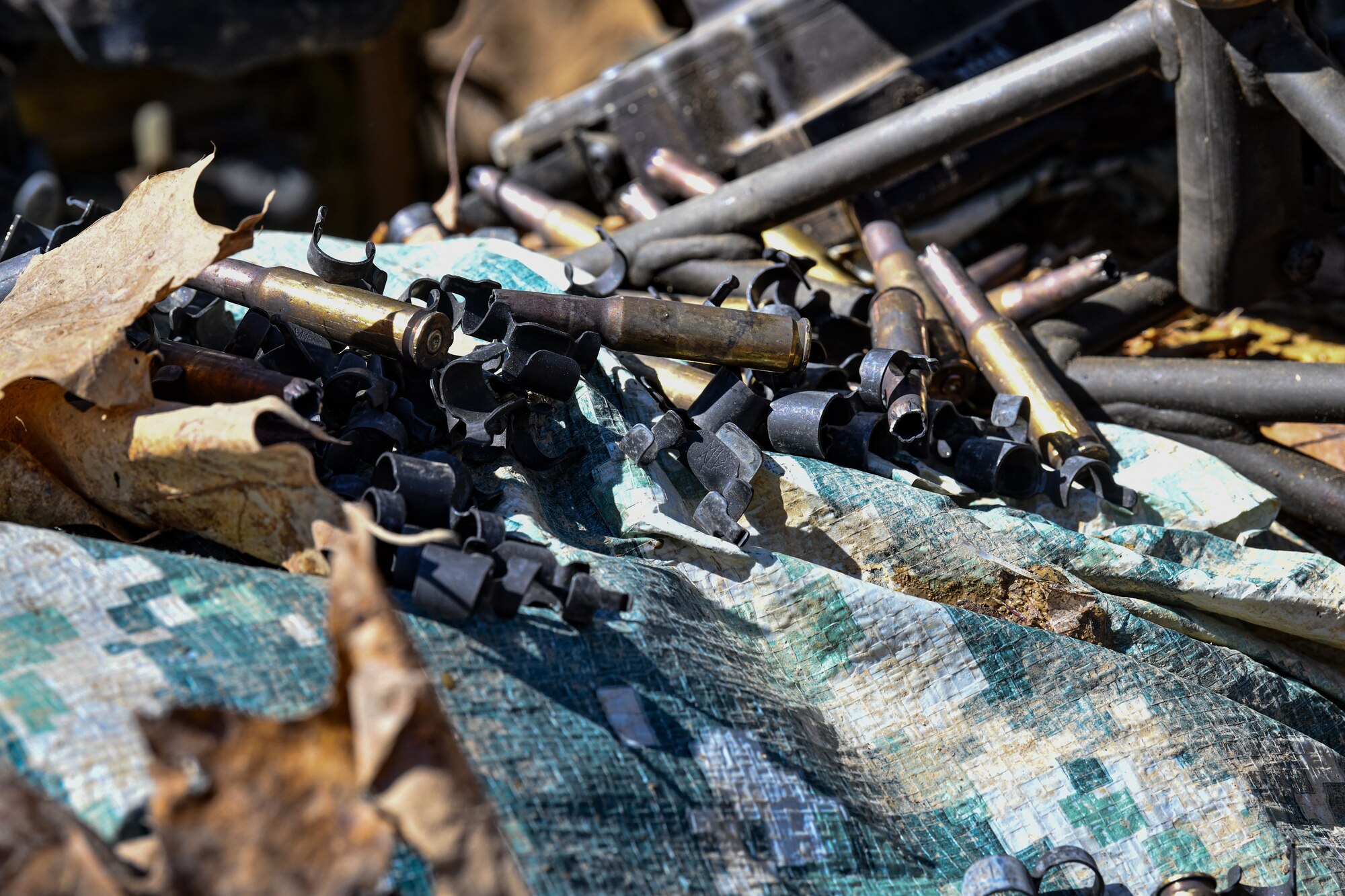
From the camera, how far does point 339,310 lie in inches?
84.9

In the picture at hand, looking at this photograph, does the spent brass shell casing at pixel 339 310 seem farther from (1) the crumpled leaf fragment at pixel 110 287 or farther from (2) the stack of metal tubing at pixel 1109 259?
(2) the stack of metal tubing at pixel 1109 259

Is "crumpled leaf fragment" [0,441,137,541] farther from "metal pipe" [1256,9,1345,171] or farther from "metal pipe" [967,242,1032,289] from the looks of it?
"metal pipe" [967,242,1032,289]

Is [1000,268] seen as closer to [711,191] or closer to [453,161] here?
[711,191]

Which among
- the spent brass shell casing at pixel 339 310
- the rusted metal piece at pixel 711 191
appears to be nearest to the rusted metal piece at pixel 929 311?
the rusted metal piece at pixel 711 191

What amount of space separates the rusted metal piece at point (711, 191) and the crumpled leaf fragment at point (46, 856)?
254cm

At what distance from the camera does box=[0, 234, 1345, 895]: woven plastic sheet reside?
1.42 meters

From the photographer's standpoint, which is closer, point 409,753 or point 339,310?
point 409,753

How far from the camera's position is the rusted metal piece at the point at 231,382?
1935mm

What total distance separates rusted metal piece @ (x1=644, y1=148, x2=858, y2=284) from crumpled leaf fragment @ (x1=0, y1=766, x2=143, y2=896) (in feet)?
8.33

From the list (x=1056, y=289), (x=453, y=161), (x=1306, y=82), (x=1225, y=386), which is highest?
(x=1306, y=82)

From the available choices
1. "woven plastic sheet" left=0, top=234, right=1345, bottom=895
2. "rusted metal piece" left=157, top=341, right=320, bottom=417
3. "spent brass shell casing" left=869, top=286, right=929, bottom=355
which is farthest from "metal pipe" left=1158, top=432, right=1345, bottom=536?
"rusted metal piece" left=157, top=341, right=320, bottom=417

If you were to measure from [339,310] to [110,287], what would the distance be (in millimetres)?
412

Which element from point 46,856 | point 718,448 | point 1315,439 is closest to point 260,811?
point 46,856

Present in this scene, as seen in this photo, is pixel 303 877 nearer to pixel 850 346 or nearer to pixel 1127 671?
pixel 1127 671
